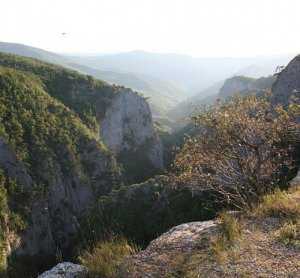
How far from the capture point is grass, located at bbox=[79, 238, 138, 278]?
11.1 m

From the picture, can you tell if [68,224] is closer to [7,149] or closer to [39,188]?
[39,188]

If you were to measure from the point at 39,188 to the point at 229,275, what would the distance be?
9896 centimetres

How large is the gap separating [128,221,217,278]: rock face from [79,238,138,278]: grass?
0.97 ft

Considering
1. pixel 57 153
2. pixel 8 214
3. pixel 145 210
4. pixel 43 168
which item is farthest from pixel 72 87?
pixel 145 210

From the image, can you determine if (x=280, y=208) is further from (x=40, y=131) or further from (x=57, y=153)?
(x=40, y=131)

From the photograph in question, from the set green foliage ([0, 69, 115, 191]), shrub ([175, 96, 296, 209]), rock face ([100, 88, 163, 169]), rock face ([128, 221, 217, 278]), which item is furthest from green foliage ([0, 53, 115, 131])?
rock face ([128, 221, 217, 278])

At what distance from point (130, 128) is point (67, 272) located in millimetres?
159591

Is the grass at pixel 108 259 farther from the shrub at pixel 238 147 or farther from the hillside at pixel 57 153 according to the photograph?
the hillside at pixel 57 153

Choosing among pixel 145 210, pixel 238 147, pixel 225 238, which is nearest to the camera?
pixel 225 238

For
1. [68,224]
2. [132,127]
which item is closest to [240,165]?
[68,224]

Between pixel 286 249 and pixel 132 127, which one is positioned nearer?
pixel 286 249

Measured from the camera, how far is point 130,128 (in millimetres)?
171125

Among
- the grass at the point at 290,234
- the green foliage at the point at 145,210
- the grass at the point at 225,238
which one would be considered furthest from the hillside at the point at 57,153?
the grass at the point at 290,234

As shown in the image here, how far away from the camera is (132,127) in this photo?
172375 millimetres
